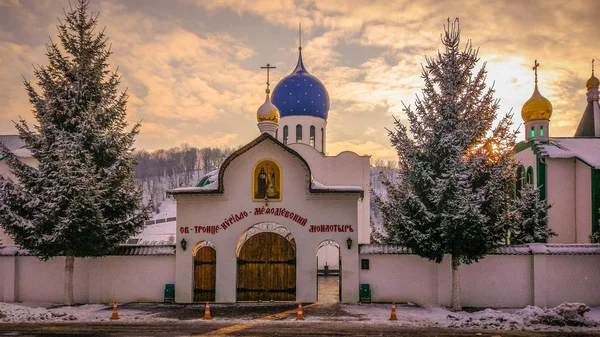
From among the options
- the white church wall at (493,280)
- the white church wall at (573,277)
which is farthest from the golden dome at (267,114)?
the white church wall at (573,277)

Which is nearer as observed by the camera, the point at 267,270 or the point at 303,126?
the point at 267,270

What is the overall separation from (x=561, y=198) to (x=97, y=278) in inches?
883

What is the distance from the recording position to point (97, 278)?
65.7 feet

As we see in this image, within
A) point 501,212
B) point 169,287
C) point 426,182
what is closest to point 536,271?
point 501,212

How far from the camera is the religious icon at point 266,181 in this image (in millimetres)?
20188

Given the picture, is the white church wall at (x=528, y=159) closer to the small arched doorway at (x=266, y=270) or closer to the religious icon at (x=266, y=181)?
the religious icon at (x=266, y=181)

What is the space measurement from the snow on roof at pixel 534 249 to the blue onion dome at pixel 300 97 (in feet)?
58.6

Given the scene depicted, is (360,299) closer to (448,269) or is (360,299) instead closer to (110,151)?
(448,269)

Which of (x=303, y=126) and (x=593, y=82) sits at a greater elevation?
(x=593, y=82)

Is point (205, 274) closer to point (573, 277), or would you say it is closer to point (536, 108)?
point (573, 277)

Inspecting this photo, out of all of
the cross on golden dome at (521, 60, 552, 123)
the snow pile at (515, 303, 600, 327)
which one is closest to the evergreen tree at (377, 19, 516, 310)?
the snow pile at (515, 303, 600, 327)

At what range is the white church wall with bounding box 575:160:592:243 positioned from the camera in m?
25.4

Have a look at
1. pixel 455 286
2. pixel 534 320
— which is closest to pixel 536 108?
pixel 455 286

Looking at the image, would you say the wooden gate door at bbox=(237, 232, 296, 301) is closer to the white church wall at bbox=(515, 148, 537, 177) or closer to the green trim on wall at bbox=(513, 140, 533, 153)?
the white church wall at bbox=(515, 148, 537, 177)
